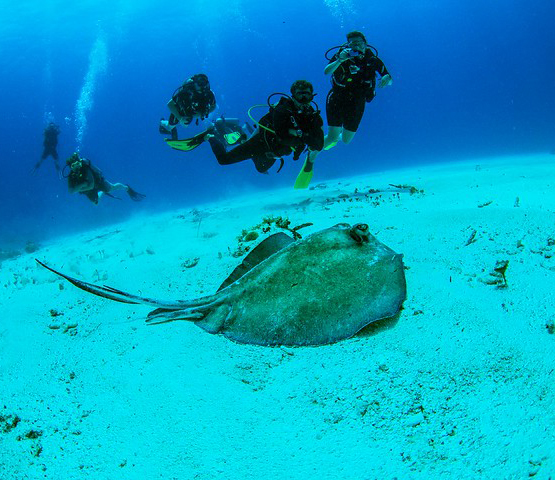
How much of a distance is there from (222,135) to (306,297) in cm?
837

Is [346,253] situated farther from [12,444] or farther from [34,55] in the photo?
[34,55]

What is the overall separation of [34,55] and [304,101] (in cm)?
6763

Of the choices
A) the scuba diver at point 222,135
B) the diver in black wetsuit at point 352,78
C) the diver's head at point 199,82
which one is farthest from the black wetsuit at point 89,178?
the diver in black wetsuit at point 352,78

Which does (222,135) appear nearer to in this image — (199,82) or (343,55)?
(199,82)

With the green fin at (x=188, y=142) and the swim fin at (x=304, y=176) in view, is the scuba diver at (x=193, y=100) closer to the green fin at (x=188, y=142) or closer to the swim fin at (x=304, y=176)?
the green fin at (x=188, y=142)

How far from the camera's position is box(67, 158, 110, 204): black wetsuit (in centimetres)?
1131

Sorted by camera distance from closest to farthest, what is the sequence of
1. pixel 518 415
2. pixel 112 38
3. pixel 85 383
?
pixel 518 415 → pixel 85 383 → pixel 112 38

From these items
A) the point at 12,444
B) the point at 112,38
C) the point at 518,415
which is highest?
the point at 112,38

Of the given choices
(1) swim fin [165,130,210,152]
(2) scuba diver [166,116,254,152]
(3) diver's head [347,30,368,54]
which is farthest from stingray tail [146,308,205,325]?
(3) diver's head [347,30,368,54]

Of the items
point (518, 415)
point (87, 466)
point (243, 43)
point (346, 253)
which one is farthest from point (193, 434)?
point (243, 43)

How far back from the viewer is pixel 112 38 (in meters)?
60.9

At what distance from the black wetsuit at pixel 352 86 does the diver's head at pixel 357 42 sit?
17 cm

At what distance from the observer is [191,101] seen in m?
9.90

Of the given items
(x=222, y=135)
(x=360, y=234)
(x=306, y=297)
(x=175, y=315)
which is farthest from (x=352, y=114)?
(x=175, y=315)
